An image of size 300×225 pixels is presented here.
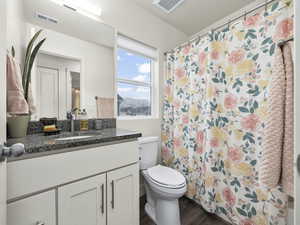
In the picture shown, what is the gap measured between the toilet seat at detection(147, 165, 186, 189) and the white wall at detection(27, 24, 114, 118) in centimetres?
87

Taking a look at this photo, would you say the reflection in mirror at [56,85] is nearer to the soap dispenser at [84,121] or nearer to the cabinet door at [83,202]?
the soap dispenser at [84,121]

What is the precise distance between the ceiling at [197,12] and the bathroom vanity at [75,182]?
67.8 inches

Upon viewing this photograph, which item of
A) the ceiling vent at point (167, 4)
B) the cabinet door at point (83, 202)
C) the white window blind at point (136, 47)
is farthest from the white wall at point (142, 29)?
the cabinet door at point (83, 202)

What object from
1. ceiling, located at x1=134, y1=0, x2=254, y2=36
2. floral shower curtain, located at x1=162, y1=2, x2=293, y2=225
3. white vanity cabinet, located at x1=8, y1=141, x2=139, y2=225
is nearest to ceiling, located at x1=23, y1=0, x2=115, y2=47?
ceiling, located at x1=134, y1=0, x2=254, y2=36

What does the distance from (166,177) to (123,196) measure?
0.51 meters

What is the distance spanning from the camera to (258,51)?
1.11m

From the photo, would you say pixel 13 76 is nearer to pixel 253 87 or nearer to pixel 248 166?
pixel 253 87

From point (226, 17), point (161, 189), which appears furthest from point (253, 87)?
point (226, 17)

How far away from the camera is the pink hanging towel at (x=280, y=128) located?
0.70 meters

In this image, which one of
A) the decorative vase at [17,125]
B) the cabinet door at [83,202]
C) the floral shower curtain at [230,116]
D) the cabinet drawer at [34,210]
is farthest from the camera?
the floral shower curtain at [230,116]

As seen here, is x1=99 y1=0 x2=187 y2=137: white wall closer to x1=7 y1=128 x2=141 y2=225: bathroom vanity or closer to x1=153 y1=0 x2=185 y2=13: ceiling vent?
x1=153 y1=0 x2=185 y2=13: ceiling vent

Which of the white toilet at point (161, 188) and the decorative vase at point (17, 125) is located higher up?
the decorative vase at point (17, 125)

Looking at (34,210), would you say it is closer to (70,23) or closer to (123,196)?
(123,196)

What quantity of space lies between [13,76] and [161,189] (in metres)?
1.33
